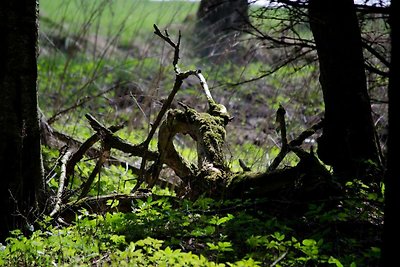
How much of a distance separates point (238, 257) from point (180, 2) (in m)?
6.71

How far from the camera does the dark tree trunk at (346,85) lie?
4.11 metres

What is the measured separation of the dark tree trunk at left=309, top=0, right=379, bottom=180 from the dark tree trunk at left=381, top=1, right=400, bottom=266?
1.69 m

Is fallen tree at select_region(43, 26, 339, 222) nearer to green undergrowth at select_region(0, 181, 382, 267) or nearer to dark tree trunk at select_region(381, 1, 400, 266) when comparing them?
green undergrowth at select_region(0, 181, 382, 267)

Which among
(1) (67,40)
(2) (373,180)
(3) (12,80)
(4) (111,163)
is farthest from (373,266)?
(1) (67,40)

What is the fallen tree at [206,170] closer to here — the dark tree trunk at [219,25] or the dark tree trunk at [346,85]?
the dark tree trunk at [346,85]

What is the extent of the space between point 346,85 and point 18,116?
2211 mm

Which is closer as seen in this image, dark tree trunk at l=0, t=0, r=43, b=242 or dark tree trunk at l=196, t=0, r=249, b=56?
dark tree trunk at l=0, t=0, r=43, b=242

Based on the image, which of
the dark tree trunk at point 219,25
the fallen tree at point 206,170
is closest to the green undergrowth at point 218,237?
the fallen tree at point 206,170

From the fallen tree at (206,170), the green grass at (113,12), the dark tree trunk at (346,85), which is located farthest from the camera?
the green grass at (113,12)

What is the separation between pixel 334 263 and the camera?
291cm

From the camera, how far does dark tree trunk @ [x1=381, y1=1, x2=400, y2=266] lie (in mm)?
2371

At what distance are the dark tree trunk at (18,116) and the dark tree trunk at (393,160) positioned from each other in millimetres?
2206

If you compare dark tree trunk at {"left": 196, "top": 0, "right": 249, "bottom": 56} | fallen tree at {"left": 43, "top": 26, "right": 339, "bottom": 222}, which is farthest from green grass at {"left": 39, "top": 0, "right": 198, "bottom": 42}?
fallen tree at {"left": 43, "top": 26, "right": 339, "bottom": 222}

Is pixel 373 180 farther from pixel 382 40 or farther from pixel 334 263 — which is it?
pixel 382 40
